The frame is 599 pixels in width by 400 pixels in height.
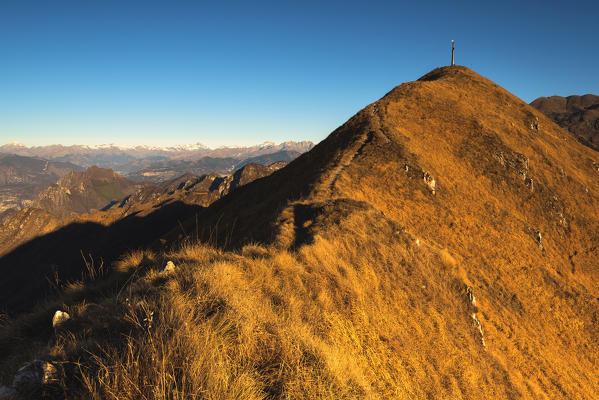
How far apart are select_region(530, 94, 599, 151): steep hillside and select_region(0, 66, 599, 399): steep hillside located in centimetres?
16272

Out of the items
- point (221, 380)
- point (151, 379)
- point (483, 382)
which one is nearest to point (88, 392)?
point (151, 379)

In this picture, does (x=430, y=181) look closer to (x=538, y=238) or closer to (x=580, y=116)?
(x=538, y=238)

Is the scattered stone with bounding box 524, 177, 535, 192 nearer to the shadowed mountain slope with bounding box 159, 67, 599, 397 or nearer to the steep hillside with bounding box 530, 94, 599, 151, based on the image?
the shadowed mountain slope with bounding box 159, 67, 599, 397

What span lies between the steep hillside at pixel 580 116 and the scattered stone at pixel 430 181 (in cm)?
17403

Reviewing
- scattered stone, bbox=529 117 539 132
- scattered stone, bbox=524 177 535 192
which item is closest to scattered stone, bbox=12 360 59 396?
scattered stone, bbox=524 177 535 192

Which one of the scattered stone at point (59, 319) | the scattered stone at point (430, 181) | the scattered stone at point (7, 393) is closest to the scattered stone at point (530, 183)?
the scattered stone at point (430, 181)

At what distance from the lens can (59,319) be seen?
16.2ft

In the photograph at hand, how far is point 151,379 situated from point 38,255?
453 ft

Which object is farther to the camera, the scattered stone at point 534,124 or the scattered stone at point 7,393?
the scattered stone at point 534,124

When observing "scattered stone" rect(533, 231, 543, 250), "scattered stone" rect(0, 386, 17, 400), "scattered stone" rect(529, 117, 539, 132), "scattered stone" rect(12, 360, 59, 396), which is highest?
"scattered stone" rect(529, 117, 539, 132)

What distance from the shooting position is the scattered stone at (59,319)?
4.79m

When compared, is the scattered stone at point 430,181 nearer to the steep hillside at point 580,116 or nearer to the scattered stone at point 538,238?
the scattered stone at point 538,238

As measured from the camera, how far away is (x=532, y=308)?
20594 millimetres

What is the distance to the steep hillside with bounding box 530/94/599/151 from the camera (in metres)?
150
